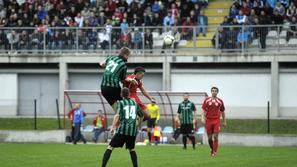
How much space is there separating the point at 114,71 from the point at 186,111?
13.4 metres

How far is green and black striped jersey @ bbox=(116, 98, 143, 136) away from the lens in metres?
19.2

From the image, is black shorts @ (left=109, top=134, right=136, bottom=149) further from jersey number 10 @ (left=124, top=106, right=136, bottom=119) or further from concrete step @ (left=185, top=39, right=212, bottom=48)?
concrete step @ (left=185, top=39, right=212, bottom=48)

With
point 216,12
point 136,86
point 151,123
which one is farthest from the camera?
point 216,12

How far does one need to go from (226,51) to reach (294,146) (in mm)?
8797

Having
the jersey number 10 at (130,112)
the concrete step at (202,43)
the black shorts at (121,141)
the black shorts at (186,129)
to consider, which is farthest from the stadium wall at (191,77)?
the black shorts at (121,141)

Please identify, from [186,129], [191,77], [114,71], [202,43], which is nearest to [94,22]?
[191,77]

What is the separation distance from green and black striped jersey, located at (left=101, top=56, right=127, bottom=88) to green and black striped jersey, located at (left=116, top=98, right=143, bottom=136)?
2.58 feet

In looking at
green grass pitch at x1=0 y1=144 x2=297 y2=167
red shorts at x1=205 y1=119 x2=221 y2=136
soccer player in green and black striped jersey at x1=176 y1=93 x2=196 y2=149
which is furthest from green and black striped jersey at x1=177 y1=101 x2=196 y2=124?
red shorts at x1=205 y1=119 x2=221 y2=136

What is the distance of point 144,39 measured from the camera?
141 feet

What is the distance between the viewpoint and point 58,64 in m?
45.7

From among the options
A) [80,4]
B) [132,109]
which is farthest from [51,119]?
[132,109]

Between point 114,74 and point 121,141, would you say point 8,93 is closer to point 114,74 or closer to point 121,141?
point 114,74

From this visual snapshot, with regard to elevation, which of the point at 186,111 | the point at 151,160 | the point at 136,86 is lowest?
the point at 151,160

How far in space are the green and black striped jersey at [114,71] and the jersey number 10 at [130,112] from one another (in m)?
0.85
